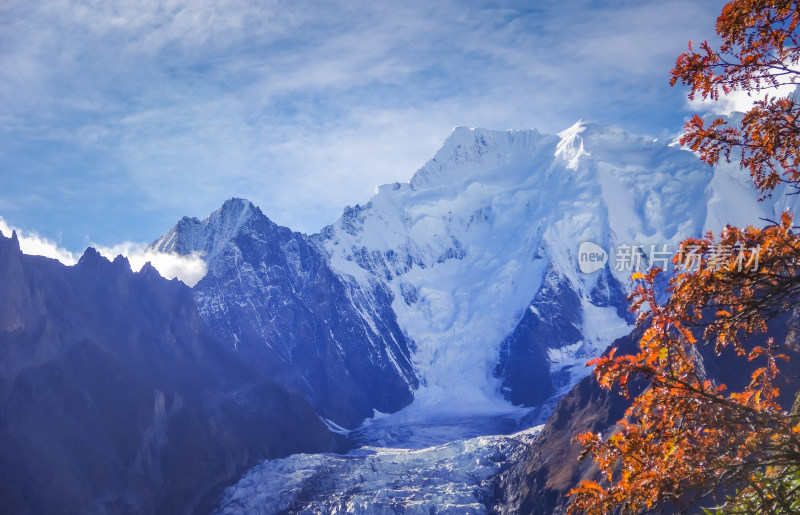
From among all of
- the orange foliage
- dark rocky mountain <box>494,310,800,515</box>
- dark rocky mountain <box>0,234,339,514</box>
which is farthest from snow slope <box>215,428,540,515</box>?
the orange foliage

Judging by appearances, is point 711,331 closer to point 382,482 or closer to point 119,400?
point 382,482

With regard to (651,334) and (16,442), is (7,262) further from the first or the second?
(651,334)

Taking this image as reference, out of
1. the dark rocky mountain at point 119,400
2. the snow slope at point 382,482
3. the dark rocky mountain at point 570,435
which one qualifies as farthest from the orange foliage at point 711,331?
the snow slope at point 382,482

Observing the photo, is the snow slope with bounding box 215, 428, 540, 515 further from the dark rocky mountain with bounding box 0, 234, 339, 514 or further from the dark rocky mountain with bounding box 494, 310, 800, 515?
the dark rocky mountain with bounding box 0, 234, 339, 514

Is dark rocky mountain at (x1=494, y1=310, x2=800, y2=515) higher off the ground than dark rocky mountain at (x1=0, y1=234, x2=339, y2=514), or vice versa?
dark rocky mountain at (x1=0, y1=234, x2=339, y2=514)

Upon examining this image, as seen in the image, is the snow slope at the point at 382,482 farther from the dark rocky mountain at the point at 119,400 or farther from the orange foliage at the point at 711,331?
the orange foliage at the point at 711,331

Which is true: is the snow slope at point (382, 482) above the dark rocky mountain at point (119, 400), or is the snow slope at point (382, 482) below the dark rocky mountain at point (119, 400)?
below

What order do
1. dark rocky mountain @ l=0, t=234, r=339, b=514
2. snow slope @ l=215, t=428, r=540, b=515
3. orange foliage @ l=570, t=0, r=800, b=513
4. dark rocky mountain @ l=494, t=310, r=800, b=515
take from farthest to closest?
snow slope @ l=215, t=428, r=540, b=515 → dark rocky mountain @ l=0, t=234, r=339, b=514 → dark rocky mountain @ l=494, t=310, r=800, b=515 → orange foliage @ l=570, t=0, r=800, b=513

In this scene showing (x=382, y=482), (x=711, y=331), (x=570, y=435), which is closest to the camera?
(x=711, y=331)

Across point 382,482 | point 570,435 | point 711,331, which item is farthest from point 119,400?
point 711,331
